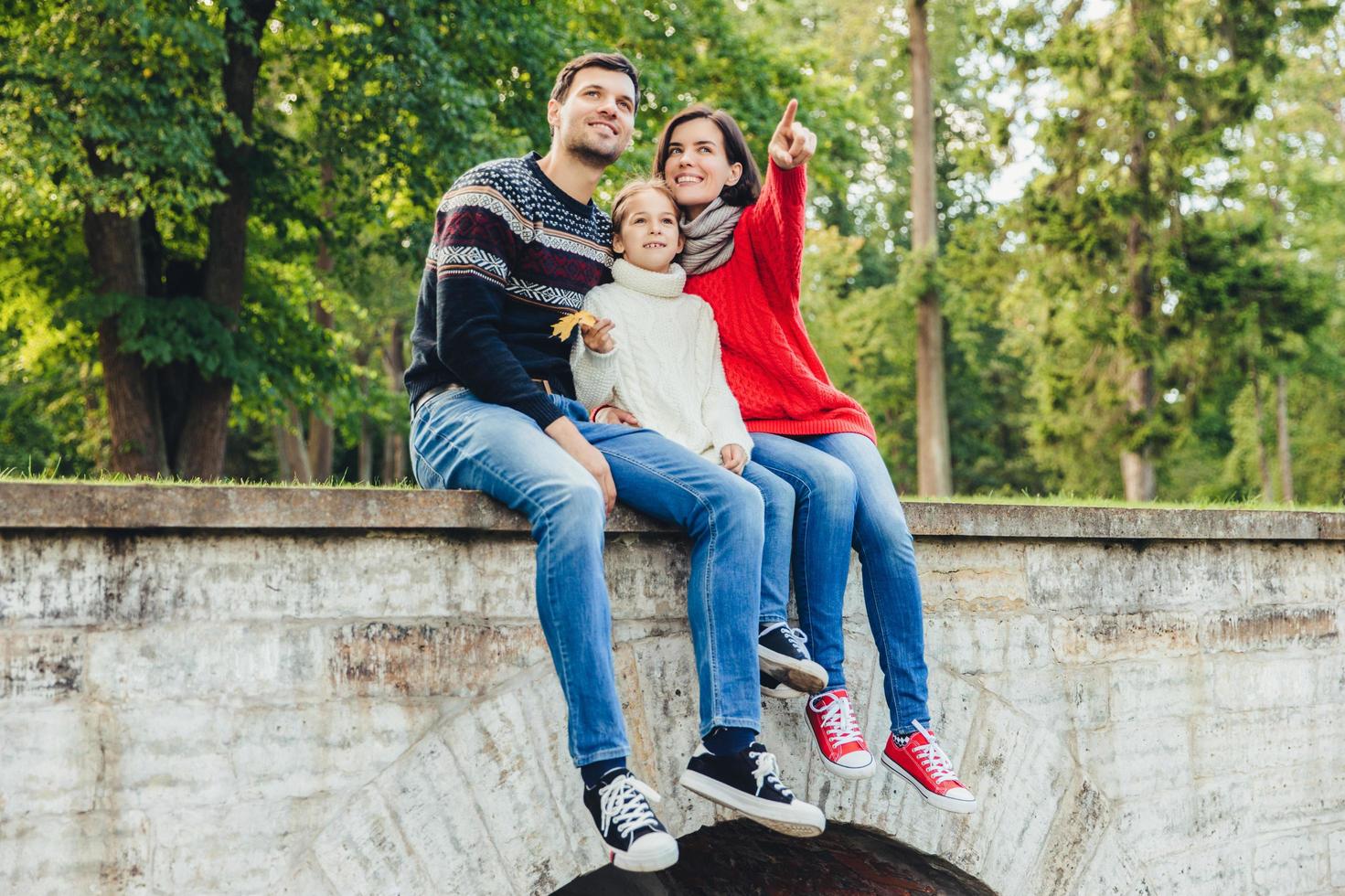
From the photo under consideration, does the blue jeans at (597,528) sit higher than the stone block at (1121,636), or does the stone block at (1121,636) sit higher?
the blue jeans at (597,528)

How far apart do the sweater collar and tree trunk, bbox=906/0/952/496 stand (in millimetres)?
13279

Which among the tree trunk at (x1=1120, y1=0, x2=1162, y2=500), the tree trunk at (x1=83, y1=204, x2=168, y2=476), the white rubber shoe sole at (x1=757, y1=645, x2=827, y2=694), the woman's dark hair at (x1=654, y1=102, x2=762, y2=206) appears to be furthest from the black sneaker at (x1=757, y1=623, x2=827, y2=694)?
the tree trunk at (x1=1120, y1=0, x2=1162, y2=500)

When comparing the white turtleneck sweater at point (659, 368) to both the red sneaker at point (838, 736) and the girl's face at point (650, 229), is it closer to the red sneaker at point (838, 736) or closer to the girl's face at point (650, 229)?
the girl's face at point (650, 229)

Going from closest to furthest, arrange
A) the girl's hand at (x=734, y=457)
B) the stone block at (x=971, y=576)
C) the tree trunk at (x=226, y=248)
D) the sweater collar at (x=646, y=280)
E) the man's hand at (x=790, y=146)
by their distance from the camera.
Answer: the girl's hand at (x=734, y=457)
the man's hand at (x=790, y=146)
the sweater collar at (x=646, y=280)
the stone block at (x=971, y=576)
the tree trunk at (x=226, y=248)

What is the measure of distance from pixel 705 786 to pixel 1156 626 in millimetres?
2172

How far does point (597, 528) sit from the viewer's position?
287 centimetres

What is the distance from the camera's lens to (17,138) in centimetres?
797

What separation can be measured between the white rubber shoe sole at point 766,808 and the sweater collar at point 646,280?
4.40 ft

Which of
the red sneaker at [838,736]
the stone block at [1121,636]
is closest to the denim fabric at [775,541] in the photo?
the red sneaker at [838,736]

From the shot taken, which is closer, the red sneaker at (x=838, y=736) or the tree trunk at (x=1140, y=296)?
the red sneaker at (x=838, y=736)

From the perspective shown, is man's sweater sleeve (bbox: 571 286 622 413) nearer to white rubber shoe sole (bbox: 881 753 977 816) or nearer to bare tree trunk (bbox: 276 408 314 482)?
white rubber shoe sole (bbox: 881 753 977 816)

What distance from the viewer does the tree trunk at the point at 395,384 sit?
22.1m

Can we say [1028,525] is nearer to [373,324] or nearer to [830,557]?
[830,557]

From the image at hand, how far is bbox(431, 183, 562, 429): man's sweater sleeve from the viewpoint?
3.12 meters
